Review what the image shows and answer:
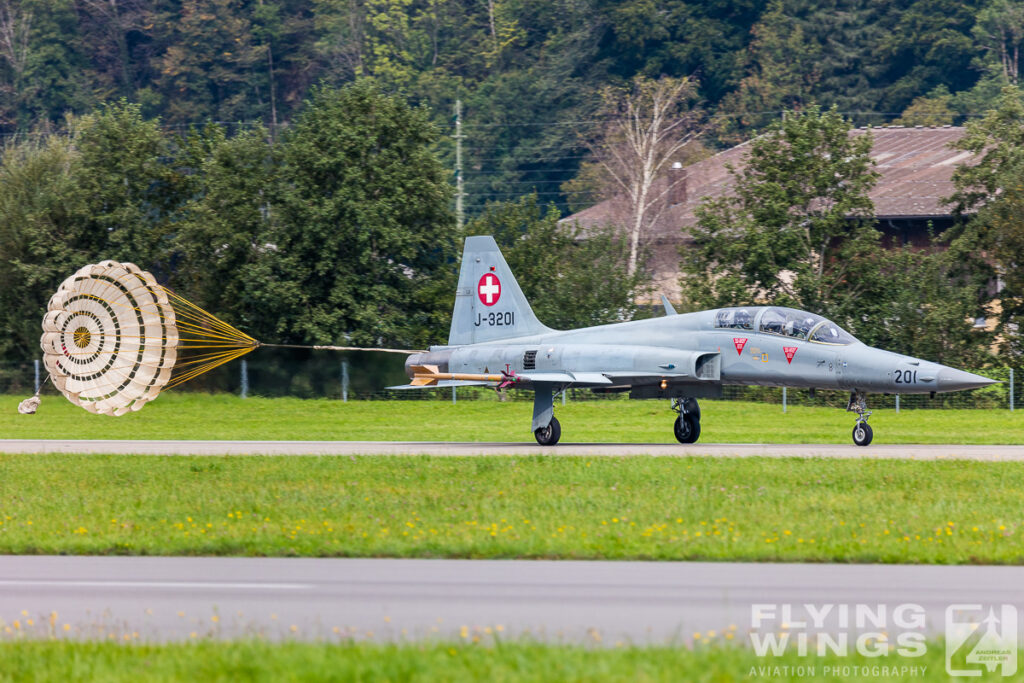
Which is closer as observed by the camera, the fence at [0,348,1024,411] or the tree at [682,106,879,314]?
the fence at [0,348,1024,411]

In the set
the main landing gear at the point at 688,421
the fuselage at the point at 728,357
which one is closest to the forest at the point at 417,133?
the main landing gear at the point at 688,421

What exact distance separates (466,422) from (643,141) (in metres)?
31.8

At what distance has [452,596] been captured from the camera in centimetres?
1059

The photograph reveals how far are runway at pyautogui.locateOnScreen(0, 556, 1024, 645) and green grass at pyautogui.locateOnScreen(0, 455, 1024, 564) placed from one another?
1.75ft

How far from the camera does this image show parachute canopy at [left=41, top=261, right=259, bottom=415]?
27.7 m

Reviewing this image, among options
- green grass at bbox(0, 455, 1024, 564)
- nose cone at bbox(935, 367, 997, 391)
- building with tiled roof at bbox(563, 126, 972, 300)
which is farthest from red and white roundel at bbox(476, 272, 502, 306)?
building with tiled roof at bbox(563, 126, 972, 300)

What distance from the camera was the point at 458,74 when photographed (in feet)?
288

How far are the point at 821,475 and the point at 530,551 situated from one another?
6.61 metres

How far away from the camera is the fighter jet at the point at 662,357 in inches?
897

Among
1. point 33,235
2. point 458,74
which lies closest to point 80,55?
point 458,74

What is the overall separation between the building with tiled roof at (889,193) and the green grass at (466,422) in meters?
14.4

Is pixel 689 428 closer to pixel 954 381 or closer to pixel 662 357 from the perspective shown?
pixel 662 357

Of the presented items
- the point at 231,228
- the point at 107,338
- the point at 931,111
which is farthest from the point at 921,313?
the point at 931,111

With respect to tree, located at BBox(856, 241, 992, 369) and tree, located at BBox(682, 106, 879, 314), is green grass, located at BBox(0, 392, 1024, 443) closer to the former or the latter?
tree, located at BBox(856, 241, 992, 369)
